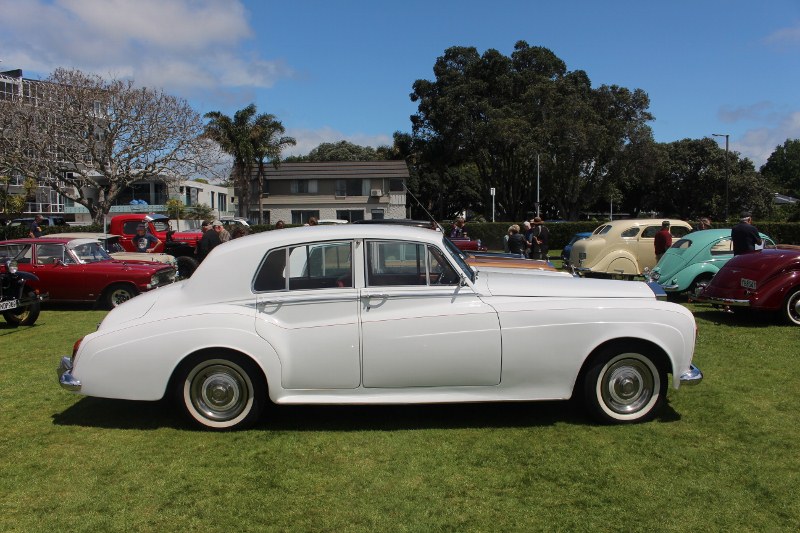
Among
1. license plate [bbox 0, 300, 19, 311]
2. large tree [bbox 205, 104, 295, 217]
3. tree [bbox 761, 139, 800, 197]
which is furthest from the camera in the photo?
tree [bbox 761, 139, 800, 197]

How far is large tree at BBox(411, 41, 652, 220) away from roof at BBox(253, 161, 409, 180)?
3.62m

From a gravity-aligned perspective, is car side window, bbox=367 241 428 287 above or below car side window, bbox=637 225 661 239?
below

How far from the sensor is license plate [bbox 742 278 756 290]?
9078 millimetres

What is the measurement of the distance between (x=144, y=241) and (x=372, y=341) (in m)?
13.4

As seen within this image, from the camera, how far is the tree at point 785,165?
108 m

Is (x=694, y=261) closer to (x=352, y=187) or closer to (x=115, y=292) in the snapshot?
(x=115, y=292)

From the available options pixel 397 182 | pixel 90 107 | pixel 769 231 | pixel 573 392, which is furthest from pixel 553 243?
pixel 573 392

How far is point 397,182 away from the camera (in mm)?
47844

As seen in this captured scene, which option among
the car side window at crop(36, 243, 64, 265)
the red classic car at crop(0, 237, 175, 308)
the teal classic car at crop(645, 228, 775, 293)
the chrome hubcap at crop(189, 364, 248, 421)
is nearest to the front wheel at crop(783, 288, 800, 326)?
the teal classic car at crop(645, 228, 775, 293)

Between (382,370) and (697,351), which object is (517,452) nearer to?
(382,370)

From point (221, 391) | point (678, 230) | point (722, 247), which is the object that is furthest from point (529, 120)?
point (221, 391)

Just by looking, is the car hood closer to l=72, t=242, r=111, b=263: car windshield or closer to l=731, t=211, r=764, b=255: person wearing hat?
l=731, t=211, r=764, b=255: person wearing hat

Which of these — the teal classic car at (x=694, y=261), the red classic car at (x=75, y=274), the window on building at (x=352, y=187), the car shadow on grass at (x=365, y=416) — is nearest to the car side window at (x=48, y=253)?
the red classic car at (x=75, y=274)

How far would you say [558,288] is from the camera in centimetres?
495
